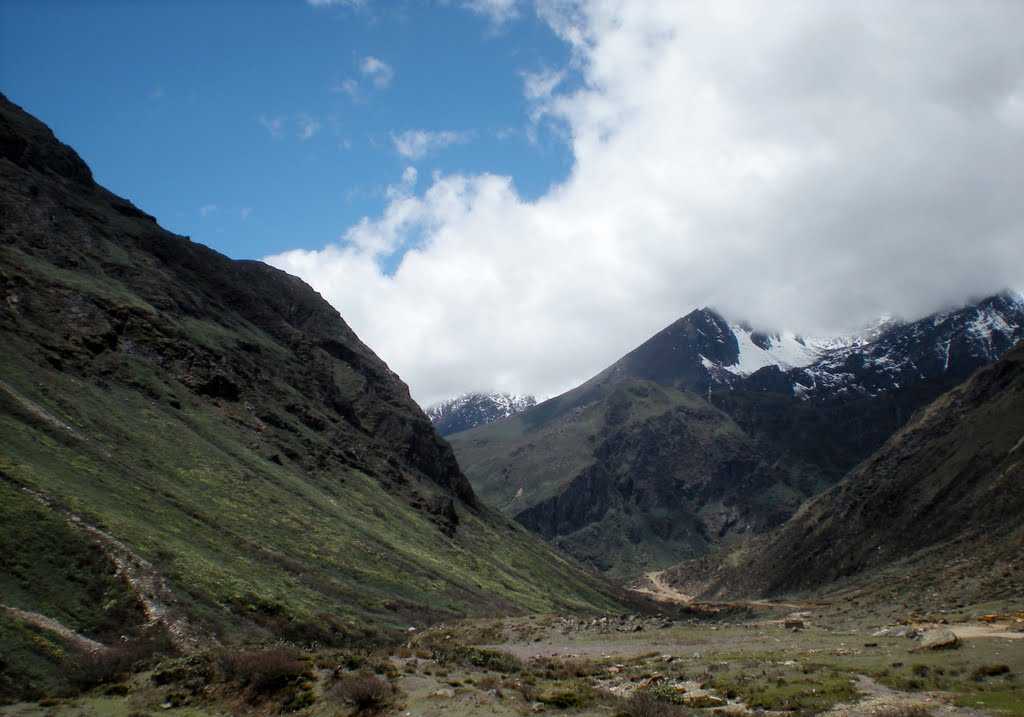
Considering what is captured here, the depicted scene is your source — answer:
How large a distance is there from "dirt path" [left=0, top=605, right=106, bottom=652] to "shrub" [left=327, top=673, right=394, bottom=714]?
61.3ft

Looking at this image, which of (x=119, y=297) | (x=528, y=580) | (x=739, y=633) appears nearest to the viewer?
(x=739, y=633)

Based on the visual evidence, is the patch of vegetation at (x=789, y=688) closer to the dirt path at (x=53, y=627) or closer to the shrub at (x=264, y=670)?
the shrub at (x=264, y=670)

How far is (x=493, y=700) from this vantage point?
2558 cm

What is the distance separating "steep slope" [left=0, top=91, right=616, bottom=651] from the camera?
184 ft

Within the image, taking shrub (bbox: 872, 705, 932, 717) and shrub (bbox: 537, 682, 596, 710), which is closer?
shrub (bbox: 872, 705, 932, 717)

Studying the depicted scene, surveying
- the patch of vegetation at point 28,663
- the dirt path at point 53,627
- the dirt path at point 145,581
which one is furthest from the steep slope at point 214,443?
the patch of vegetation at point 28,663

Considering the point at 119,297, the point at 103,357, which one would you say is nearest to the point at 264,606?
the point at 103,357

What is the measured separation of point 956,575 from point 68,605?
91573 millimetres

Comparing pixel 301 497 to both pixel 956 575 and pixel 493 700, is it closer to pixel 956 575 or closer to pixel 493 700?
pixel 493 700

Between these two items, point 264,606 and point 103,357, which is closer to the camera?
point 264,606

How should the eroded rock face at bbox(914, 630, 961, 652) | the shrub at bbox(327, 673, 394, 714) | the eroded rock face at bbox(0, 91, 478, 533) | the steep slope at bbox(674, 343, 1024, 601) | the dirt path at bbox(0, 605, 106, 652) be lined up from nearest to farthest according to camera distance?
the shrub at bbox(327, 673, 394, 714) → the dirt path at bbox(0, 605, 106, 652) → the eroded rock face at bbox(914, 630, 961, 652) → the steep slope at bbox(674, 343, 1024, 601) → the eroded rock face at bbox(0, 91, 478, 533)

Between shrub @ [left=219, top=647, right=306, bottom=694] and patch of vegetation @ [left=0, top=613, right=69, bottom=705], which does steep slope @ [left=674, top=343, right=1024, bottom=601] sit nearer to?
shrub @ [left=219, top=647, right=306, bottom=694]

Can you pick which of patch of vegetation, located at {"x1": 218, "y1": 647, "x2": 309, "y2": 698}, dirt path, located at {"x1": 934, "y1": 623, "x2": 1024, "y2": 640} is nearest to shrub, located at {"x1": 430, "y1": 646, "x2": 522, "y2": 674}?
patch of vegetation, located at {"x1": 218, "y1": 647, "x2": 309, "y2": 698}

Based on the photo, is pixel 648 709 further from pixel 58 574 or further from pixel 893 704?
pixel 58 574
